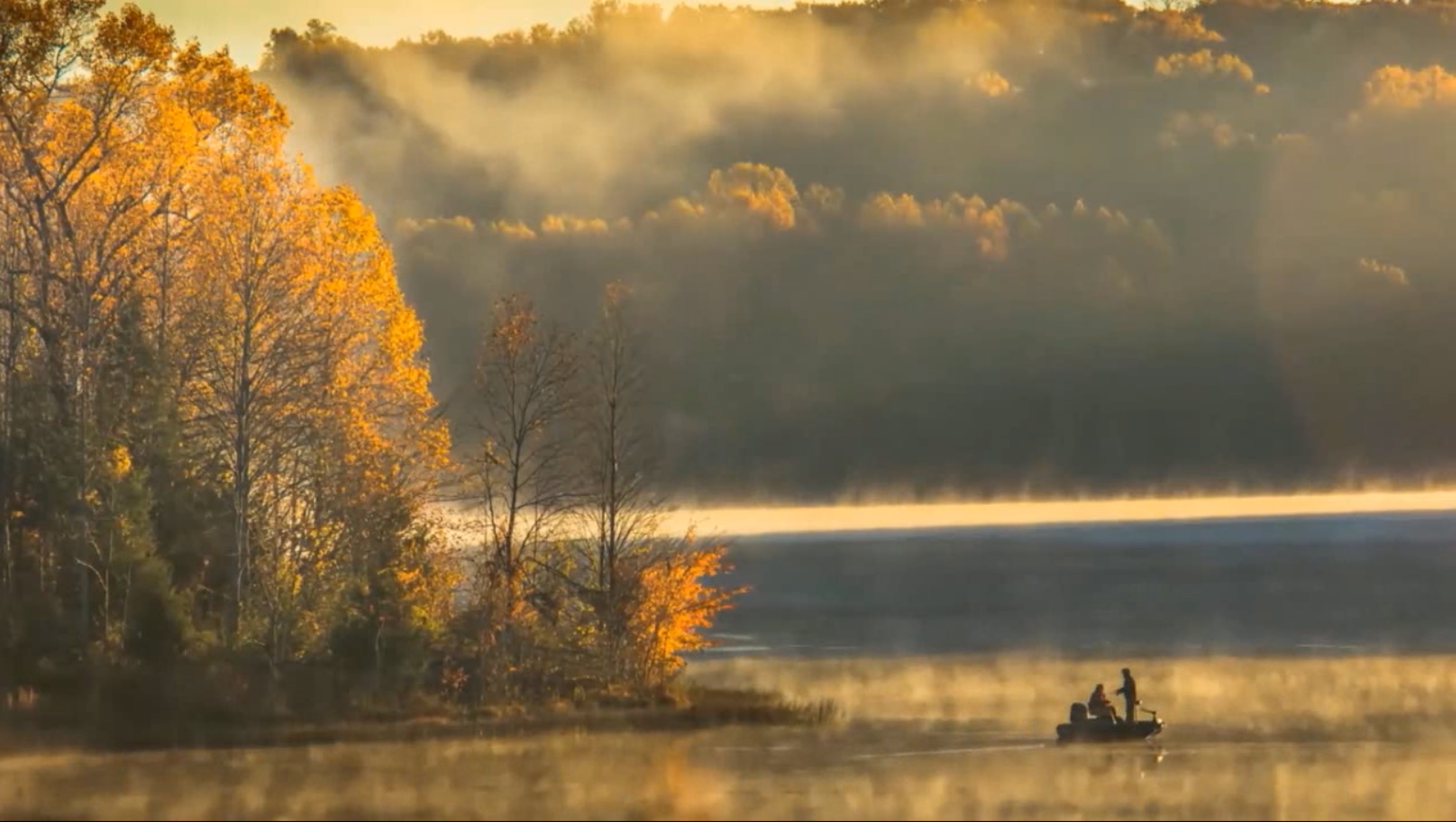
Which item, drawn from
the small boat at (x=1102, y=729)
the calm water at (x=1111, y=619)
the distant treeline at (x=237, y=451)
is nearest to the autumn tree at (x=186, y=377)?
the distant treeline at (x=237, y=451)

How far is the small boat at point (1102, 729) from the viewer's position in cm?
6431

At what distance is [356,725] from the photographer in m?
65.6

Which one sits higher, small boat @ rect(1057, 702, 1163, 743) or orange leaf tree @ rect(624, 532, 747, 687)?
orange leaf tree @ rect(624, 532, 747, 687)

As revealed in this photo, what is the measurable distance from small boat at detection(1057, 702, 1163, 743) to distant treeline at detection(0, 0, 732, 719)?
12.0 meters

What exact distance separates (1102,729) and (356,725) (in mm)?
20113

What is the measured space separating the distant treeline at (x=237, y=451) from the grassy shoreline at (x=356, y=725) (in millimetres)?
962

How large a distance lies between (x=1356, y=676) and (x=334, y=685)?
1607 inches

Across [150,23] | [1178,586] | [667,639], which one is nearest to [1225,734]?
[667,639]

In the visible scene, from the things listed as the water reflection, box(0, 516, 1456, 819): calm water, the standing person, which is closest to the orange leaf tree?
box(0, 516, 1456, 819): calm water

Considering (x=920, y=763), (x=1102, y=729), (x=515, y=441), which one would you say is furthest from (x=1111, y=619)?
(x=920, y=763)

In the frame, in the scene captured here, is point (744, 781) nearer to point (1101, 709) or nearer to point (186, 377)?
point (1101, 709)

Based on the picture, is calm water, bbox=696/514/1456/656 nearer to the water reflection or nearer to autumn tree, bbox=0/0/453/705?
autumn tree, bbox=0/0/453/705

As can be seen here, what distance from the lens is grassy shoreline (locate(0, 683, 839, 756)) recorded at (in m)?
62.8

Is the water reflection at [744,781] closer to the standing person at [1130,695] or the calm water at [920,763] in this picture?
the calm water at [920,763]
